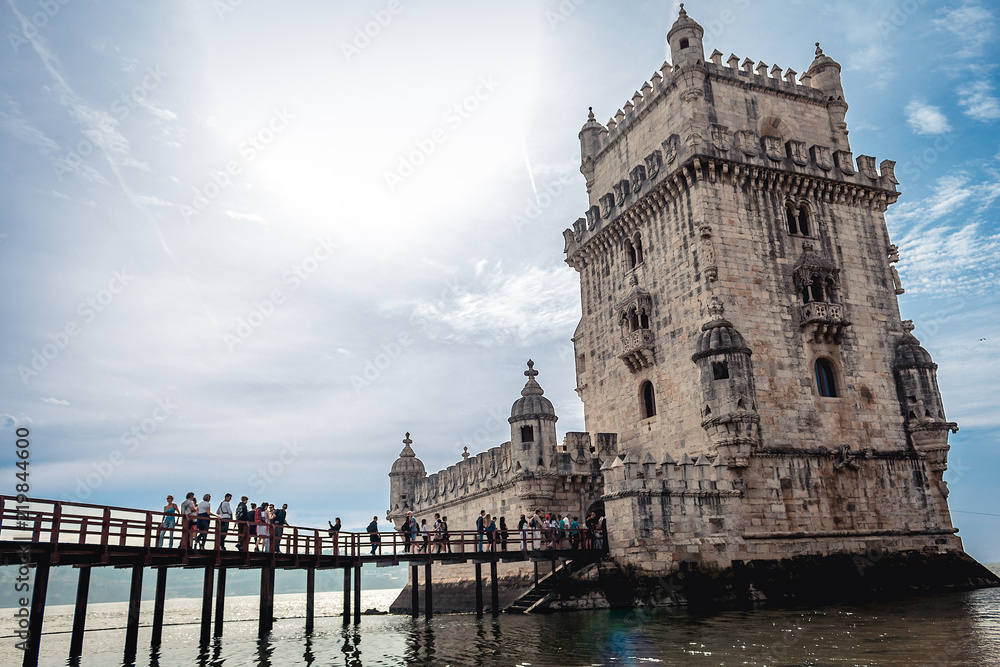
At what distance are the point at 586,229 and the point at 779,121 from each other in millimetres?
9068

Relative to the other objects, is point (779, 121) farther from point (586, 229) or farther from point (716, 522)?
point (716, 522)

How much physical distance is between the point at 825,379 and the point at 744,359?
4174 mm

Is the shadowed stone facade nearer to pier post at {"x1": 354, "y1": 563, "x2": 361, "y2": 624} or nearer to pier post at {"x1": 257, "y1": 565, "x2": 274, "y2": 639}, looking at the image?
pier post at {"x1": 354, "y1": 563, "x2": 361, "y2": 624}

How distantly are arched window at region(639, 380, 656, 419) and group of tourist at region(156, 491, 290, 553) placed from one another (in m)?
14.4

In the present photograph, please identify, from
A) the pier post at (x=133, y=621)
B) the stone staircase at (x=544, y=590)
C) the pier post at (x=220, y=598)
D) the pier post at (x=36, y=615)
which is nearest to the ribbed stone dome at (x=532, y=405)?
the stone staircase at (x=544, y=590)

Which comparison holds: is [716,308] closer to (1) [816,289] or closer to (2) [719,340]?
(2) [719,340]

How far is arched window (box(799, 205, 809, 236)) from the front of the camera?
2880 cm

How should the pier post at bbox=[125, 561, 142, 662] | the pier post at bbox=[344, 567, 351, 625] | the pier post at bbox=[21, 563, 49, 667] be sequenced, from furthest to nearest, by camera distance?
the pier post at bbox=[344, 567, 351, 625]
the pier post at bbox=[125, 561, 142, 662]
the pier post at bbox=[21, 563, 49, 667]

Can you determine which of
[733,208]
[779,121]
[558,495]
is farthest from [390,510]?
[779,121]

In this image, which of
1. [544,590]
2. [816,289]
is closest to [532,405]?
[544,590]

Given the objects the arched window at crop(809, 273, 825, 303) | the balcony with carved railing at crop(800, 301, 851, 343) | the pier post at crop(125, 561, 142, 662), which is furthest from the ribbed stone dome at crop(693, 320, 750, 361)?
the pier post at crop(125, 561, 142, 662)

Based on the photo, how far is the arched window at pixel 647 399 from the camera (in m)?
28.9

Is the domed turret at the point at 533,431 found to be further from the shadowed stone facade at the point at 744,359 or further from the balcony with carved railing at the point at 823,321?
the balcony with carved railing at the point at 823,321

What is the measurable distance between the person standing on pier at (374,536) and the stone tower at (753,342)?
7.66 metres
